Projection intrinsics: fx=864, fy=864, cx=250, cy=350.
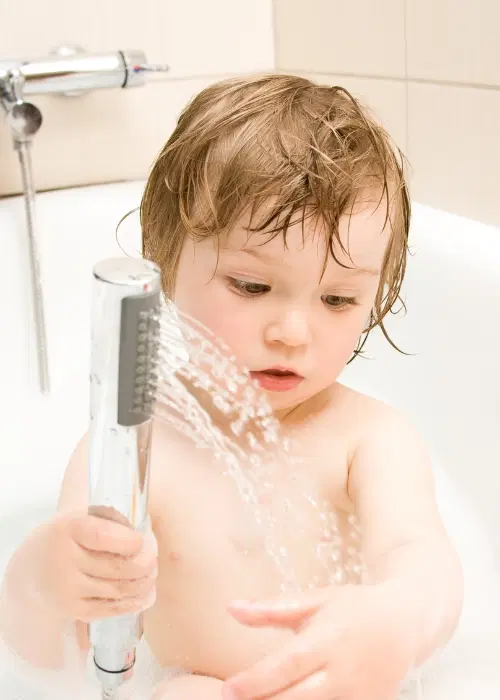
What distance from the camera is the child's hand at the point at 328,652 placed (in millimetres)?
491

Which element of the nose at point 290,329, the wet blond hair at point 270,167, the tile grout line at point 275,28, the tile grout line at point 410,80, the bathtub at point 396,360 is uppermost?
the tile grout line at point 275,28

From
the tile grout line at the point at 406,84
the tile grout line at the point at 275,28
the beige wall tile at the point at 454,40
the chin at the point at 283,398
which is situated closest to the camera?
the chin at the point at 283,398

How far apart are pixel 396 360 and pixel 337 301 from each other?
1.80 ft

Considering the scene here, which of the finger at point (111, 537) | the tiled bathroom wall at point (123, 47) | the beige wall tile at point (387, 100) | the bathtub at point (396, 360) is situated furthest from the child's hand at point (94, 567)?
the tiled bathroom wall at point (123, 47)

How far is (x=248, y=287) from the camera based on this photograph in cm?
70

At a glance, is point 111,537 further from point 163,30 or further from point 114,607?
point 163,30

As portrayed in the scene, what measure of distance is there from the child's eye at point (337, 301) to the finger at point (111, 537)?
29 cm

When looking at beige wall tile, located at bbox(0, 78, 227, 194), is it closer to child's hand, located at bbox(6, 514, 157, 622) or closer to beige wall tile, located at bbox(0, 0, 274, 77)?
beige wall tile, located at bbox(0, 0, 274, 77)

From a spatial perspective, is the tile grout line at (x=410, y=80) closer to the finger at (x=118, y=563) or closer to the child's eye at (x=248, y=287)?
the child's eye at (x=248, y=287)

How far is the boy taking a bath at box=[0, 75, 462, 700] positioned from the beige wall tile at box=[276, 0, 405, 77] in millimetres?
459

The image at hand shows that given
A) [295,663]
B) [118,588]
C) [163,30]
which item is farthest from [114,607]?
[163,30]

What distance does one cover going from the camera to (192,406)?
813mm

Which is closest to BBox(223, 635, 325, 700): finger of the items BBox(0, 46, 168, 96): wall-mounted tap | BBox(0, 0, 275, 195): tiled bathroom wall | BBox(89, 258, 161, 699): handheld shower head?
BBox(89, 258, 161, 699): handheld shower head

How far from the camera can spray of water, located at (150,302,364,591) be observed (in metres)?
0.78
